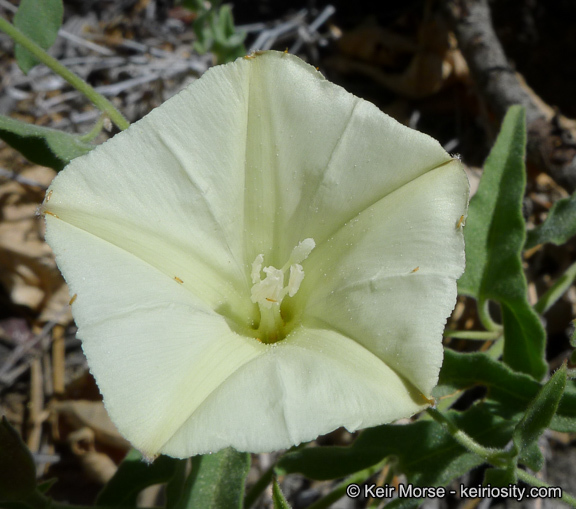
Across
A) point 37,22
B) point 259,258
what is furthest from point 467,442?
point 37,22

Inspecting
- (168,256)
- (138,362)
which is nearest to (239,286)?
(168,256)

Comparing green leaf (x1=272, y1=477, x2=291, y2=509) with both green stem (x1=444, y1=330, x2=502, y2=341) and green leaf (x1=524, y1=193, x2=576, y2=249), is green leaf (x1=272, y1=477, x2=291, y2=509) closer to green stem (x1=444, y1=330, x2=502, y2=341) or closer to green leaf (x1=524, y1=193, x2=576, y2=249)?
green stem (x1=444, y1=330, x2=502, y2=341)

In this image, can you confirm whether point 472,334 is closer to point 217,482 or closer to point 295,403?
point 217,482

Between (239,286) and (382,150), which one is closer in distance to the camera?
(382,150)

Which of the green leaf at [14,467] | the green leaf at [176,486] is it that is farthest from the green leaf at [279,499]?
the green leaf at [14,467]

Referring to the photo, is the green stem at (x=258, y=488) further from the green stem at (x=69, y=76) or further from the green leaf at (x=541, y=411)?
the green stem at (x=69, y=76)

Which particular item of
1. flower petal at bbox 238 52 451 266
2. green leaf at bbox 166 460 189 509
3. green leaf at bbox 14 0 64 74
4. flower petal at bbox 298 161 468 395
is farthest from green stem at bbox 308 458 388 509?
green leaf at bbox 14 0 64 74

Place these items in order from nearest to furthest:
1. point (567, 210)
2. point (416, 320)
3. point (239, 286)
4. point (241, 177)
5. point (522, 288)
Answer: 1. point (416, 320)
2. point (241, 177)
3. point (239, 286)
4. point (522, 288)
5. point (567, 210)

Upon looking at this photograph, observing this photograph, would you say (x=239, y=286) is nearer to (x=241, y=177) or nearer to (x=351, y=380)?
(x=241, y=177)
